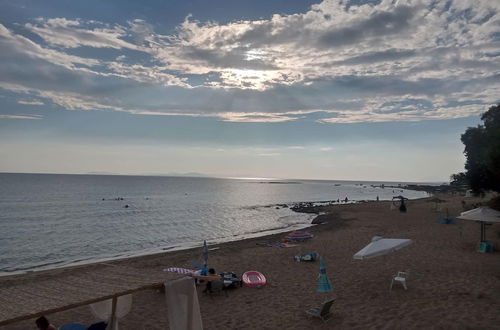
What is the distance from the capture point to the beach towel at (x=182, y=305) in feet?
20.6

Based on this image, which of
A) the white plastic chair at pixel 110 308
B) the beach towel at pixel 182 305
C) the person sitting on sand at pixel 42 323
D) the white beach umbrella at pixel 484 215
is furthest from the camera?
the white beach umbrella at pixel 484 215

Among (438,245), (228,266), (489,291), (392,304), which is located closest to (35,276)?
(228,266)

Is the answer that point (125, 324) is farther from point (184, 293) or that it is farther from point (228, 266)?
point (228, 266)

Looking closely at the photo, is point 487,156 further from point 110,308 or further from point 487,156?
point 110,308

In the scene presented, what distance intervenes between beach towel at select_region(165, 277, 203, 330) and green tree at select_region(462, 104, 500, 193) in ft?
60.4

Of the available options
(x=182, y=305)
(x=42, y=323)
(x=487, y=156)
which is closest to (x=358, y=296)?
(x=182, y=305)

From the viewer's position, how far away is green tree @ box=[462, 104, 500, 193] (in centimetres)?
1932

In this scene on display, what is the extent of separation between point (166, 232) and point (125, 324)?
26715 millimetres

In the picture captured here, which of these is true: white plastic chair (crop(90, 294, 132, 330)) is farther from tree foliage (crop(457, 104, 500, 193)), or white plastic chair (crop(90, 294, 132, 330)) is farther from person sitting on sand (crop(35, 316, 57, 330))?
tree foliage (crop(457, 104, 500, 193))

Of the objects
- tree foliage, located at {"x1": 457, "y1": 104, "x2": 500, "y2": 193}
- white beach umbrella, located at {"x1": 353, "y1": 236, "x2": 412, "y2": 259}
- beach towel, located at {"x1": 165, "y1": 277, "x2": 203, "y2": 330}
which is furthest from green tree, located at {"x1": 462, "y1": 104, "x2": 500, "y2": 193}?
beach towel, located at {"x1": 165, "y1": 277, "x2": 203, "y2": 330}

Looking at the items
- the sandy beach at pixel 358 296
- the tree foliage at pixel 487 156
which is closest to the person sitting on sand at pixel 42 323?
the sandy beach at pixel 358 296

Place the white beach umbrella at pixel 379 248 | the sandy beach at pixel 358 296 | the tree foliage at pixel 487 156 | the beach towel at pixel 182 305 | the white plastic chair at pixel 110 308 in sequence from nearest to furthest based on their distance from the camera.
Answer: the beach towel at pixel 182 305
the white plastic chair at pixel 110 308
the sandy beach at pixel 358 296
the white beach umbrella at pixel 379 248
the tree foliage at pixel 487 156

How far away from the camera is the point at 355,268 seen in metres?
15.6

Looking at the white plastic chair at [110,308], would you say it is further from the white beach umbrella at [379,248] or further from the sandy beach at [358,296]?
the white beach umbrella at [379,248]
